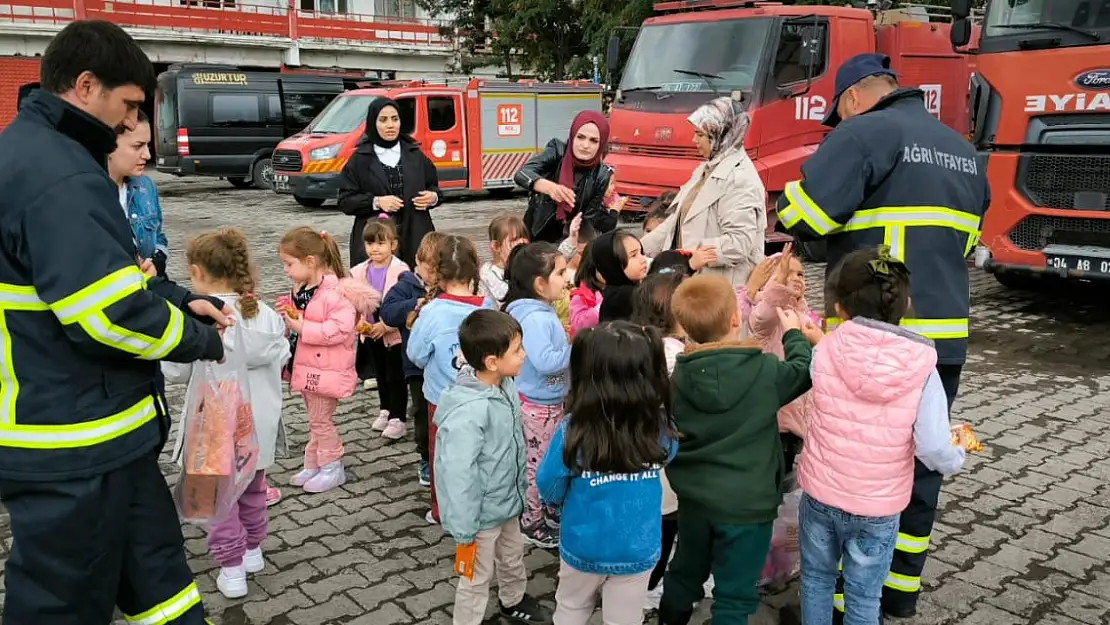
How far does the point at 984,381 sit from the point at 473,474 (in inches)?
193

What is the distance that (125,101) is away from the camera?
2.49 meters

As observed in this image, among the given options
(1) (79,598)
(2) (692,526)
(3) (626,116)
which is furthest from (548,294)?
(3) (626,116)

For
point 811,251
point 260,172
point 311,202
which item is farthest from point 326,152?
point 811,251

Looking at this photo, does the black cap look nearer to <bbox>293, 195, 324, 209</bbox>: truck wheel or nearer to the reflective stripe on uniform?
the reflective stripe on uniform

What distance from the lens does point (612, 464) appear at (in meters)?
2.81

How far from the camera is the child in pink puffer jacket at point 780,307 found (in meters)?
3.51

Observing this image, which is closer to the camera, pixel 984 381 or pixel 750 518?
pixel 750 518

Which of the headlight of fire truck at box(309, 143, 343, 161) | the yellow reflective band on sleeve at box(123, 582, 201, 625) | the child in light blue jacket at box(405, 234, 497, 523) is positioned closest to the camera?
the yellow reflective band on sleeve at box(123, 582, 201, 625)

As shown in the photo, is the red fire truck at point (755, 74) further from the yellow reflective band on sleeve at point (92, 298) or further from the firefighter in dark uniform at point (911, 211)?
the yellow reflective band on sleeve at point (92, 298)

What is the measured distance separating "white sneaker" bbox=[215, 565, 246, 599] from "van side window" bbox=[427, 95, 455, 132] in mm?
14383

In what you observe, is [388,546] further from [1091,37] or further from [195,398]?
[1091,37]

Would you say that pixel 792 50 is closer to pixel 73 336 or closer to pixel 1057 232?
pixel 1057 232

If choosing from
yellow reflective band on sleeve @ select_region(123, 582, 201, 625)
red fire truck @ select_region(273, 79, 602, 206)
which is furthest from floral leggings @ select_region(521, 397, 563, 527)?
red fire truck @ select_region(273, 79, 602, 206)

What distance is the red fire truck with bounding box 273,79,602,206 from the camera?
1658cm
